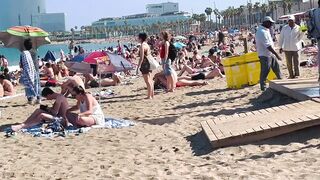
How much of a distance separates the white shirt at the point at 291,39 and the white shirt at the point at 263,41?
127 cm

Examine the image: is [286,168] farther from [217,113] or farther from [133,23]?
[133,23]

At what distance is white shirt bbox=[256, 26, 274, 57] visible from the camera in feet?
28.2

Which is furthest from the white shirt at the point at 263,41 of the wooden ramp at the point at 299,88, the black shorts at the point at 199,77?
the black shorts at the point at 199,77

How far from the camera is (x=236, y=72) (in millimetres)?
10406

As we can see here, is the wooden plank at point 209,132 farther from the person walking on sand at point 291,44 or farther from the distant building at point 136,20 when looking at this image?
the distant building at point 136,20

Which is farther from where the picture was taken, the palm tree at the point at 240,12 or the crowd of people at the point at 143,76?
the palm tree at the point at 240,12

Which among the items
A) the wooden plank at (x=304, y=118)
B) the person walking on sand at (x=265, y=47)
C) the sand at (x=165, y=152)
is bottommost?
the sand at (x=165, y=152)

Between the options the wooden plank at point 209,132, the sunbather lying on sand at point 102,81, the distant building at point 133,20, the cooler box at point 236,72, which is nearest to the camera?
the wooden plank at point 209,132

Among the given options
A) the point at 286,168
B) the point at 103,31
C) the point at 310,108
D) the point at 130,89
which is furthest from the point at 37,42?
the point at 103,31

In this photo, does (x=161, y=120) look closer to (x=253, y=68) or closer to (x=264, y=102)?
(x=264, y=102)

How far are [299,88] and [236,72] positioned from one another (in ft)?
10.2

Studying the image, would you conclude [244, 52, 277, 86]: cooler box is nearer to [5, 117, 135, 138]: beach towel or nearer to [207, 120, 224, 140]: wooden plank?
[5, 117, 135, 138]: beach towel

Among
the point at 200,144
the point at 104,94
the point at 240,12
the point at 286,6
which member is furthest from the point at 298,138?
the point at 240,12

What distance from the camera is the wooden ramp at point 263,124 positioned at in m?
5.38
